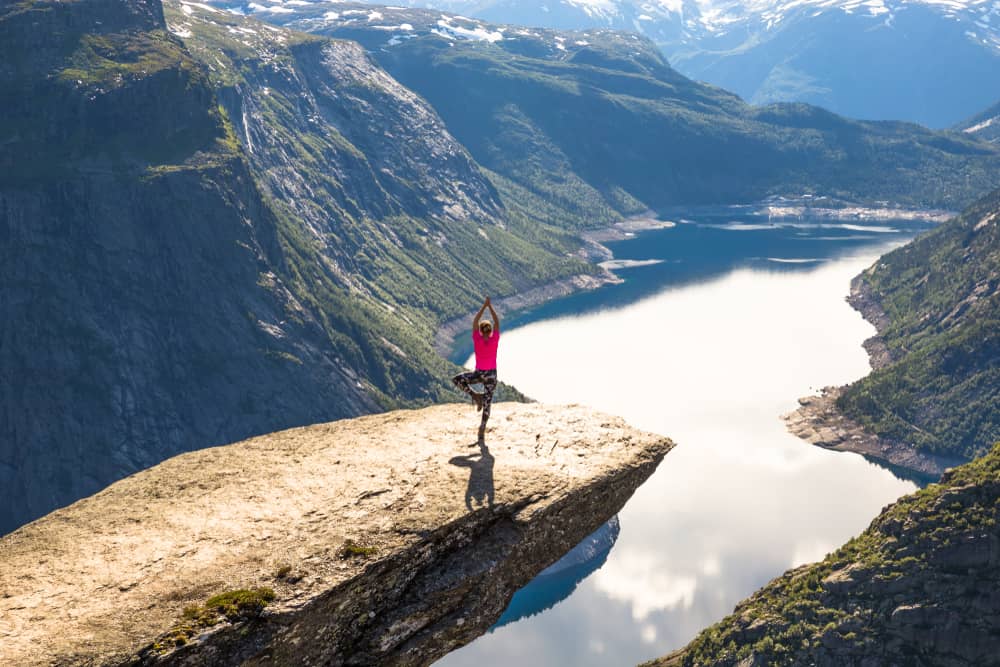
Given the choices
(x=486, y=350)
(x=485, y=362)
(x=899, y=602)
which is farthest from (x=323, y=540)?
(x=899, y=602)

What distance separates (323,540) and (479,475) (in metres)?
7.91

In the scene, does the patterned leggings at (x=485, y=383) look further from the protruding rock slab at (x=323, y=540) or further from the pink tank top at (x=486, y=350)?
the protruding rock slab at (x=323, y=540)

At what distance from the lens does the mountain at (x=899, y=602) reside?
99375 millimetres

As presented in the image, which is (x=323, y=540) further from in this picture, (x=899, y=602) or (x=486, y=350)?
(x=899, y=602)

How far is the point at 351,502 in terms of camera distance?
1442 inches

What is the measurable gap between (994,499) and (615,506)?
85.5 m

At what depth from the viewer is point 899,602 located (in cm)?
10238

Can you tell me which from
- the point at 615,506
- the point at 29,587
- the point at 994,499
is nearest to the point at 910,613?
the point at 994,499

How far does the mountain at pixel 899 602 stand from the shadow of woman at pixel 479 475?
76040 millimetres

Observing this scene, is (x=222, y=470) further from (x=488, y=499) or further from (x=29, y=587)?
(x=488, y=499)

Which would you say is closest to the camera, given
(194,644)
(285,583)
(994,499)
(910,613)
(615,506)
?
(194,644)

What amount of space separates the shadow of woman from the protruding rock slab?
9 cm

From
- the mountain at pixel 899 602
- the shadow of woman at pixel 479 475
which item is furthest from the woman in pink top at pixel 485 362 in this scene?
the mountain at pixel 899 602

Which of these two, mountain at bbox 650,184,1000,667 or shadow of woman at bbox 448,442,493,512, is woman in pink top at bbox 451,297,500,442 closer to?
shadow of woman at bbox 448,442,493,512
